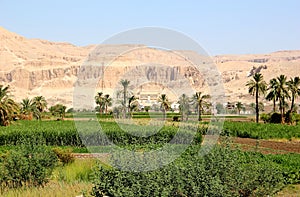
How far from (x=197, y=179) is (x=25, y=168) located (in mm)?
5119

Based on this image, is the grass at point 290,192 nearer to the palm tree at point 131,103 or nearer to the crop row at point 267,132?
the palm tree at point 131,103

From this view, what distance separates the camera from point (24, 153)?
11711 millimetres

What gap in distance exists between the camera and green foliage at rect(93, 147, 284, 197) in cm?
788

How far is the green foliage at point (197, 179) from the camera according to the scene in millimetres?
7883

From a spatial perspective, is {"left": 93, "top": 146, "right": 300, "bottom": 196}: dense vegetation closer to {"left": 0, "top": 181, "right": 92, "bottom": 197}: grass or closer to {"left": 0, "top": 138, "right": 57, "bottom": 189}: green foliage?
{"left": 0, "top": 181, "right": 92, "bottom": 197}: grass

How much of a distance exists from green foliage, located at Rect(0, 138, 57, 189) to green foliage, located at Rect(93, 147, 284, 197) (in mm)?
3274

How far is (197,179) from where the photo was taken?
805cm

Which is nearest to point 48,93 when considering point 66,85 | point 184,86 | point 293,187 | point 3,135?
point 66,85

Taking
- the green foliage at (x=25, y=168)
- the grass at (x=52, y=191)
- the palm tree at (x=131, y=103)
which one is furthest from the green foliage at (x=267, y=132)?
the grass at (x=52, y=191)

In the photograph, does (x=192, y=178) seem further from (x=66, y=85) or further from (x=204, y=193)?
(x=66, y=85)

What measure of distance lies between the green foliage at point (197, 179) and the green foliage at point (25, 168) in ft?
10.7

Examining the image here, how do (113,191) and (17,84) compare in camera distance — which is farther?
(17,84)

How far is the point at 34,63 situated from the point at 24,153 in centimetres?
18547

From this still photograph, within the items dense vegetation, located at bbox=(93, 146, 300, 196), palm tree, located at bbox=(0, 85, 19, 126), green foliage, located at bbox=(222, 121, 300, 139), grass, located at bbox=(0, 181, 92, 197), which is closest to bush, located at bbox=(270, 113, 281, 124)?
green foliage, located at bbox=(222, 121, 300, 139)
